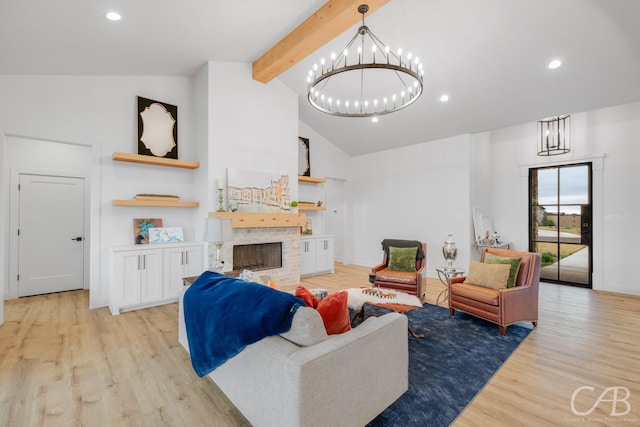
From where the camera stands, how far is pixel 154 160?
4391 millimetres

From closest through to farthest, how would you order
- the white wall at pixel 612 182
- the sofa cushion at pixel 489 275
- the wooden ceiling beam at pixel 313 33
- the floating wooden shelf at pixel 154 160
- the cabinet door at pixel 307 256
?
1. the wooden ceiling beam at pixel 313 33
2. the sofa cushion at pixel 489 275
3. the floating wooden shelf at pixel 154 160
4. the white wall at pixel 612 182
5. the cabinet door at pixel 307 256

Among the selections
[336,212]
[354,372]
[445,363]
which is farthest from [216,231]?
[336,212]

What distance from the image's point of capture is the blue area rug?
6.47 ft

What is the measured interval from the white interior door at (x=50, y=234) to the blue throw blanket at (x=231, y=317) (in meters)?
4.32

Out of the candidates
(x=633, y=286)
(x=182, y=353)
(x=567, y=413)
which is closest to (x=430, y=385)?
(x=567, y=413)

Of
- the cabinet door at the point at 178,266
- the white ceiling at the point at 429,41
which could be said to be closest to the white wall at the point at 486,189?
the white ceiling at the point at 429,41

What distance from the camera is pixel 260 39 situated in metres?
4.14

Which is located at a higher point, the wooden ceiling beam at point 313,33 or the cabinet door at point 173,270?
the wooden ceiling beam at point 313,33

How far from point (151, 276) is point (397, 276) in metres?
3.46

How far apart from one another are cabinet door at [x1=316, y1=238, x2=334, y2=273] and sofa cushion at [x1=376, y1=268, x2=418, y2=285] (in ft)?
6.62

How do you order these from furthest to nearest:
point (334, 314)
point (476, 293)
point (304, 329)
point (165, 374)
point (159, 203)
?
point (159, 203)
point (476, 293)
point (165, 374)
point (334, 314)
point (304, 329)

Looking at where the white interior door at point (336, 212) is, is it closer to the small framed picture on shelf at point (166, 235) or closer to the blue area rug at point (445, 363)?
the small framed picture on shelf at point (166, 235)

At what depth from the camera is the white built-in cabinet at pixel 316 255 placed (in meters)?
6.16

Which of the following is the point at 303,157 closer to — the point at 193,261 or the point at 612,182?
the point at 193,261
